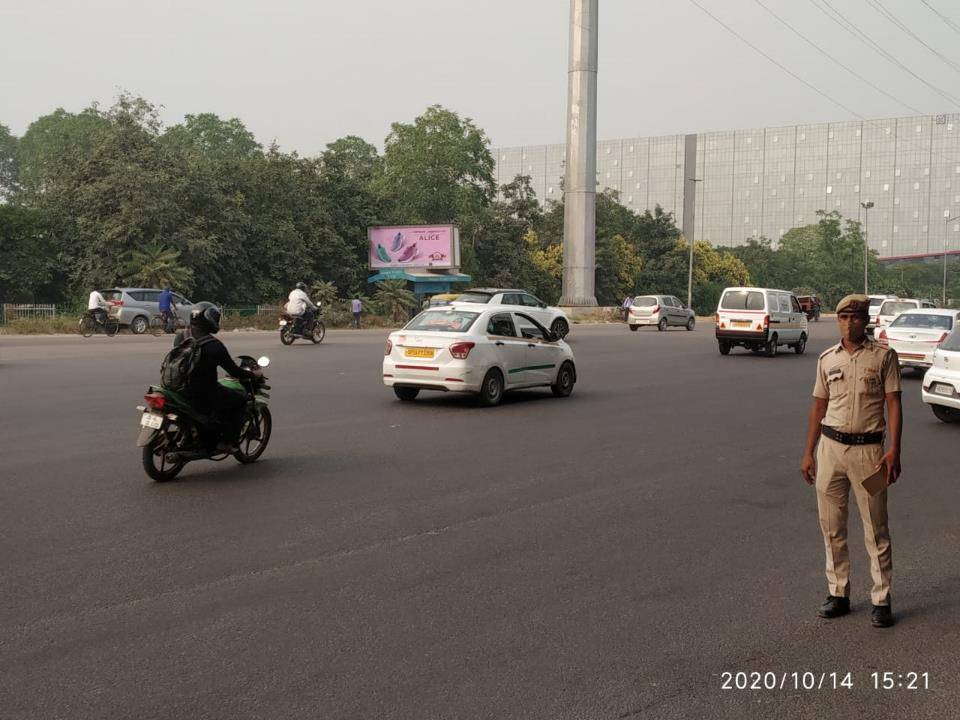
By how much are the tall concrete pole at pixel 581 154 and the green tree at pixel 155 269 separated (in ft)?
87.2

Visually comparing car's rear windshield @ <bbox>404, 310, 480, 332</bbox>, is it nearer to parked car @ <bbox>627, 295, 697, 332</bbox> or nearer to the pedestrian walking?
the pedestrian walking

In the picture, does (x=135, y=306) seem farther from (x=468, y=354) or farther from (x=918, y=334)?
(x=918, y=334)

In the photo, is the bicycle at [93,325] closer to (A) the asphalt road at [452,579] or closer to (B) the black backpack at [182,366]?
(A) the asphalt road at [452,579]

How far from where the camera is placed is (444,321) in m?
15.5

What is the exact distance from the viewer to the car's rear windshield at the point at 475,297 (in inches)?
1218

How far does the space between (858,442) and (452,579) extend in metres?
2.37

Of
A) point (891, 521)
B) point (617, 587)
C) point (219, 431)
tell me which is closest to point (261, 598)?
point (617, 587)

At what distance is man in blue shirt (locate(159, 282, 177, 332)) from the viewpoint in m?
35.3

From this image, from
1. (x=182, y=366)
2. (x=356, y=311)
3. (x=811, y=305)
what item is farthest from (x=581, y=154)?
(x=182, y=366)

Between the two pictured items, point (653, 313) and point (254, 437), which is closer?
point (254, 437)

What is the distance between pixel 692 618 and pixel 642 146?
462 ft

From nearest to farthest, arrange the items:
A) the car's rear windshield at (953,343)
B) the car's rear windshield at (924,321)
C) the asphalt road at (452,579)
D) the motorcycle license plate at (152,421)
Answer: the asphalt road at (452,579), the motorcycle license plate at (152,421), the car's rear windshield at (953,343), the car's rear windshield at (924,321)

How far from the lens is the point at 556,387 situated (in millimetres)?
16938

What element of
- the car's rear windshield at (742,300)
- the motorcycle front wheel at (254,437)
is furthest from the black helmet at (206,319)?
the car's rear windshield at (742,300)
